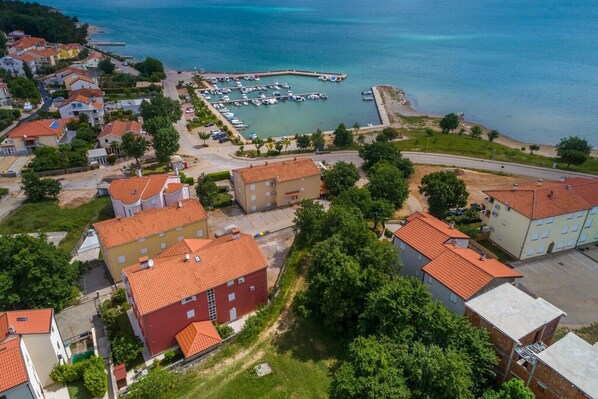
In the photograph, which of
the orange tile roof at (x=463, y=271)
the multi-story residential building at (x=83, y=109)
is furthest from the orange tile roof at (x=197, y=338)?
the multi-story residential building at (x=83, y=109)

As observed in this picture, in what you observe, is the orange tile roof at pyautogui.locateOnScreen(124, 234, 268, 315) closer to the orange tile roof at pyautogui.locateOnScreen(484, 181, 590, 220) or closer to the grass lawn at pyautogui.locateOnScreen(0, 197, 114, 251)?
the grass lawn at pyautogui.locateOnScreen(0, 197, 114, 251)

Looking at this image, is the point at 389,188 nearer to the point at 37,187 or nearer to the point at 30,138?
the point at 37,187

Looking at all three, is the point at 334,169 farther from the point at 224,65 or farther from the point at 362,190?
the point at 224,65

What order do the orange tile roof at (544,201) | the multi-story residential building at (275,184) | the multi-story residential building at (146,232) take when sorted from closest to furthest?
the multi-story residential building at (146,232) → the orange tile roof at (544,201) → the multi-story residential building at (275,184)

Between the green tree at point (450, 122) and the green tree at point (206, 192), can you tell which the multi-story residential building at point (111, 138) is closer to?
the green tree at point (206, 192)

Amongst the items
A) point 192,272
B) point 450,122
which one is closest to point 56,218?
point 192,272

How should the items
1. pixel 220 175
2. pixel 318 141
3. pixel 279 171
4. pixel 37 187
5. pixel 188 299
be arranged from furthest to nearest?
pixel 318 141
pixel 220 175
pixel 37 187
pixel 279 171
pixel 188 299

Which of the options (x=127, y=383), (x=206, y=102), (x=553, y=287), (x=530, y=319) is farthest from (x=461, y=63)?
(x=127, y=383)
